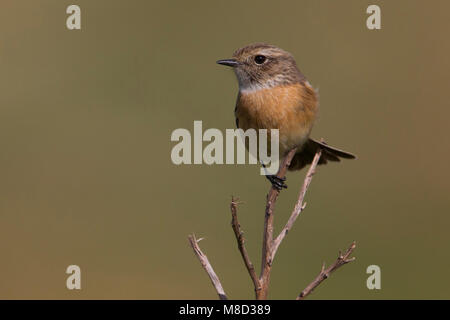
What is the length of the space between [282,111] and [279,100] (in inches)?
4.5

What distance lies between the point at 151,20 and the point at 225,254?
4043mm

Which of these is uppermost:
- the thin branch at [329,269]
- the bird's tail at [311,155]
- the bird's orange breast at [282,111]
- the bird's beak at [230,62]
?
the bird's beak at [230,62]

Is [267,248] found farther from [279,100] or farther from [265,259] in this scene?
[279,100]

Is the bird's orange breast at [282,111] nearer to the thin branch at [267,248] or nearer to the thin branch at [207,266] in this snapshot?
the thin branch at [267,248]

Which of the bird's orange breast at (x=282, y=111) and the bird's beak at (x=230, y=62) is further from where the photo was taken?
the bird's beak at (x=230, y=62)

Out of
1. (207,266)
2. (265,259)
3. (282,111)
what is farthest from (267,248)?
(282,111)

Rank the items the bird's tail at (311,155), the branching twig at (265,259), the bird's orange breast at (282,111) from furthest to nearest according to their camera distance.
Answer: the bird's tail at (311,155)
the bird's orange breast at (282,111)
the branching twig at (265,259)

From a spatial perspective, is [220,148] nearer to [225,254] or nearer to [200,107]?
[225,254]

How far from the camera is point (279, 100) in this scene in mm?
4215

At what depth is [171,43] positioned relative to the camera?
321 inches

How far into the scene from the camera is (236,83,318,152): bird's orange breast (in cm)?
411

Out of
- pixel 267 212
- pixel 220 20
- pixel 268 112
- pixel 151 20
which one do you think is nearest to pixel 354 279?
pixel 268 112

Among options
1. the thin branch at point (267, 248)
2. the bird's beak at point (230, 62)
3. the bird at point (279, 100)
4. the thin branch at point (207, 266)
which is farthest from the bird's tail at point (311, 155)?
the thin branch at point (207, 266)

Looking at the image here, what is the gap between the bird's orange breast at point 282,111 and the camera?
13.5 feet
